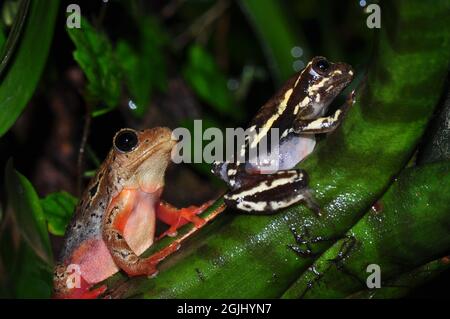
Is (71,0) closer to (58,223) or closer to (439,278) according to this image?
(58,223)

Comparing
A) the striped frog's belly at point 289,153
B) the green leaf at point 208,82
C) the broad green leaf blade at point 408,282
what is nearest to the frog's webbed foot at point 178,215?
the striped frog's belly at point 289,153

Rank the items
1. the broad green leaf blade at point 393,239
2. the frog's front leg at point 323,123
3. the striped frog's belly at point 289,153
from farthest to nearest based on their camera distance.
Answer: the striped frog's belly at point 289,153 → the frog's front leg at point 323,123 → the broad green leaf blade at point 393,239

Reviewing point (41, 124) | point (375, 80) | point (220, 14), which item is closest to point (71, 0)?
point (41, 124)

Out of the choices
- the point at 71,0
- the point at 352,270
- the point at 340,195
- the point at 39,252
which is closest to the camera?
the point at 340,195

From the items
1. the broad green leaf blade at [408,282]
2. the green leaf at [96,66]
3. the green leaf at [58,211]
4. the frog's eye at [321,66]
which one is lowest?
the broad green leaf blade at [408,282]

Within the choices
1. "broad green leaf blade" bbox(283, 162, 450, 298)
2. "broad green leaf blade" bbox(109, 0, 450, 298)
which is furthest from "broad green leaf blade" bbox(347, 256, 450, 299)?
"broad green leaf blade" bbox(109, 0, 450, 298)

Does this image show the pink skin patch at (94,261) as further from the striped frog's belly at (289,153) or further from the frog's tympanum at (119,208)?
the striped frog's belly at (289,153)

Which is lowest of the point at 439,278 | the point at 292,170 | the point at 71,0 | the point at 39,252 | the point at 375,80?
the point at 439,278
